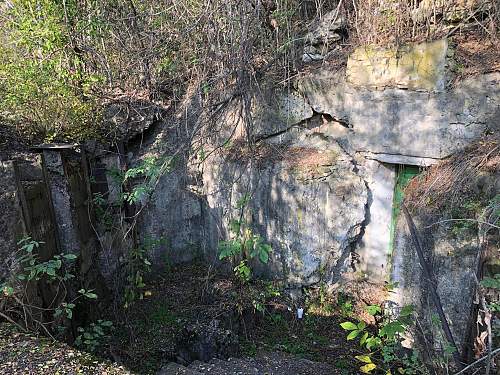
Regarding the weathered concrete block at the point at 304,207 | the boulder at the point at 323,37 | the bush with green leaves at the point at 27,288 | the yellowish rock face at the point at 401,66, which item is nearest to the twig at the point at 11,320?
the bush with green leaves at the point at 27,288

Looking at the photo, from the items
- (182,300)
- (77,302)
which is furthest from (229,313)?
(77,302)

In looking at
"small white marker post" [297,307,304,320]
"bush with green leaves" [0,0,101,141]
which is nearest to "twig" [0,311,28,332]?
"bush with green leaves" [0,0,101,141]

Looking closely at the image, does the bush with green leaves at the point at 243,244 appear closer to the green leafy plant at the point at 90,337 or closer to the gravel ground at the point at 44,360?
the green leafy plant at the point at 90,337

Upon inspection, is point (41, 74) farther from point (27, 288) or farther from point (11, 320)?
point (11, 320)

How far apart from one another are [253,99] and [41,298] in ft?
11.0

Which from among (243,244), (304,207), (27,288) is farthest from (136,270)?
(304,207)

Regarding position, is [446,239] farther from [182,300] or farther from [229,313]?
[182,300]

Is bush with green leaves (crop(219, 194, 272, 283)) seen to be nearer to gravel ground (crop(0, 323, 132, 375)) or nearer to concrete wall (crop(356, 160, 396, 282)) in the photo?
concrete wall (crop(356, 160, 396, 282))

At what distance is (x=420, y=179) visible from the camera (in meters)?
4.18

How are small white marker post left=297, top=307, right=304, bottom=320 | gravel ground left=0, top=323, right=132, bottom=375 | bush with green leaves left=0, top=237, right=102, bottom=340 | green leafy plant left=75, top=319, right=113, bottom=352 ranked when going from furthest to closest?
small white marker post left=297, top=307, right=304, bottom=320 < green leafy plant left=75, top=319, right=113, bottom=352 < bush with green leaves left=0, top=237, right=102, bottom=340 < gravel ground left=0, top=323, right=132, bottom=375

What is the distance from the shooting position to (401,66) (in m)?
4.19

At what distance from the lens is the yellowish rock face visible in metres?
4.01


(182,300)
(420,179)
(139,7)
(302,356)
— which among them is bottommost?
(302,356)

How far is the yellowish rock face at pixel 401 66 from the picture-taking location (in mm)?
4008
